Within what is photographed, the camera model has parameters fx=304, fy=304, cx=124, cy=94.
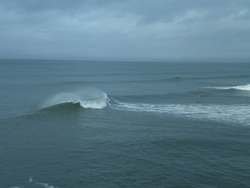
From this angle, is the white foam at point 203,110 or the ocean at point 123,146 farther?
the white foam at point 203,110

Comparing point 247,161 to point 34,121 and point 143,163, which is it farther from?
point 34,121

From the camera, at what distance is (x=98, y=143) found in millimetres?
27312

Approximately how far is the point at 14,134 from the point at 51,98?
23.8 m

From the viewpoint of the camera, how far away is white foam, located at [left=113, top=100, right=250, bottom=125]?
37562mm

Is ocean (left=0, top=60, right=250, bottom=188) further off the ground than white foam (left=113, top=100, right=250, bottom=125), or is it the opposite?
white foam (left=113, top=100, right=250, bottom=125)

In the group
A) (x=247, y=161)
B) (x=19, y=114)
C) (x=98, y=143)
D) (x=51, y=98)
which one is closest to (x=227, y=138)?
(x=247, y=161)

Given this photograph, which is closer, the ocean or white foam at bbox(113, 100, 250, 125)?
the ocean

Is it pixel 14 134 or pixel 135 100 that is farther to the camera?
pixel 135 100

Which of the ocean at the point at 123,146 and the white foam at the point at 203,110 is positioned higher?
the white foam at the point at 203,110

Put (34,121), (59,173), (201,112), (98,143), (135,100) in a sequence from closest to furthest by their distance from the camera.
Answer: (59,173)
(98,143)
(34,121)
(201,112)
(135,100)

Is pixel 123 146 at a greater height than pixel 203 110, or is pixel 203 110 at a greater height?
pixel 203 110

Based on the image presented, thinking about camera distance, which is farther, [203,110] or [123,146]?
[203,110]

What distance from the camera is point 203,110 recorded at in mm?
42469

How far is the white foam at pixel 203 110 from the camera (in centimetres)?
3756
